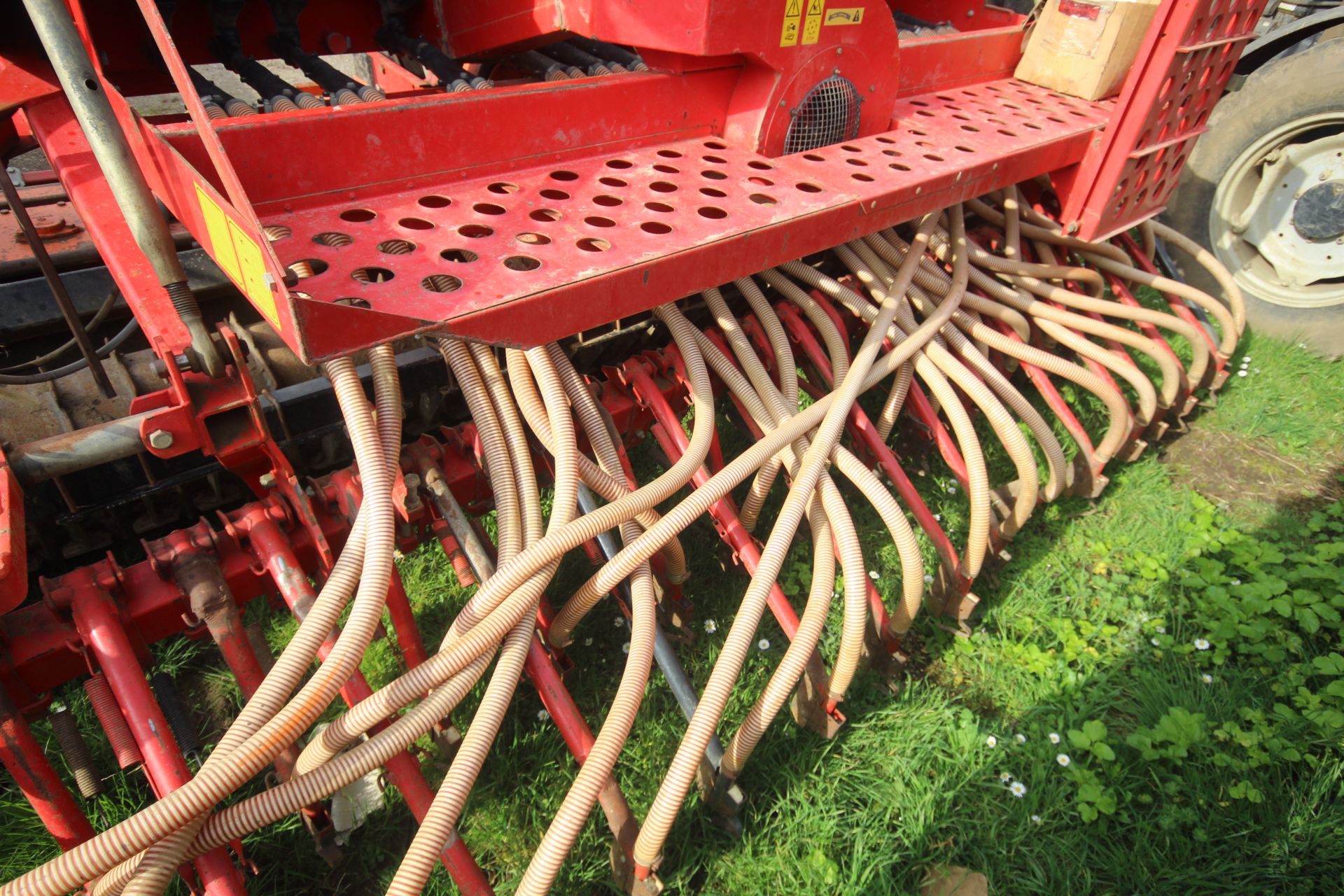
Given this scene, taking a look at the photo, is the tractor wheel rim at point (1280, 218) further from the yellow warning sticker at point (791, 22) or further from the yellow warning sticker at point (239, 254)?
the yellow warning sticker at point (239, 254)

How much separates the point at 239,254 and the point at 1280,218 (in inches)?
177

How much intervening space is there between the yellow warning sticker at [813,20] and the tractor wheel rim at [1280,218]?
2.80 m

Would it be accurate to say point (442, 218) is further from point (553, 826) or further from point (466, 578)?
point (553, 826)

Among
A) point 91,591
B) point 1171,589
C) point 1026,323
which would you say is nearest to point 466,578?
point 91,591

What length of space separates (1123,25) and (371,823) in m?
3.85

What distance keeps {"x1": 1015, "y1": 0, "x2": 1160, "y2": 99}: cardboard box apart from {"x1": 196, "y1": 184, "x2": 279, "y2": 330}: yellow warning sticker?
3204 millimetres

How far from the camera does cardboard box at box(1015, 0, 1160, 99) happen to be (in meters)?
2.91

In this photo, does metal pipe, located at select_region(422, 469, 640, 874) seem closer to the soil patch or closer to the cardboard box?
the soil patch

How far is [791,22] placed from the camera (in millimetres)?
2027

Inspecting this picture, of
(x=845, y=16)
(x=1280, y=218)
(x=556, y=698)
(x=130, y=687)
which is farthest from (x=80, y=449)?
(x=1280, y=218)

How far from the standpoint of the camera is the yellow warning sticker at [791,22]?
1995 mm

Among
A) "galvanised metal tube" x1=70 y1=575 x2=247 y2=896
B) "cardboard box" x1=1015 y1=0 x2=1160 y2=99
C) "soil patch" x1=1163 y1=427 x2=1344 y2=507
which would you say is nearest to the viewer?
"galvanised metal tube" x1=70 y1=575 x2=247 y2=896

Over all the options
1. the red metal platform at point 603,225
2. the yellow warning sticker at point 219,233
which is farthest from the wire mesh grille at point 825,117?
the yellow warning sticker at point 219,233

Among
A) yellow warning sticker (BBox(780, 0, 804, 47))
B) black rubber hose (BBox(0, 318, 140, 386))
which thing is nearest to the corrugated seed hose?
yellow warning sticker (BBox(780, 0, 804, 47))
